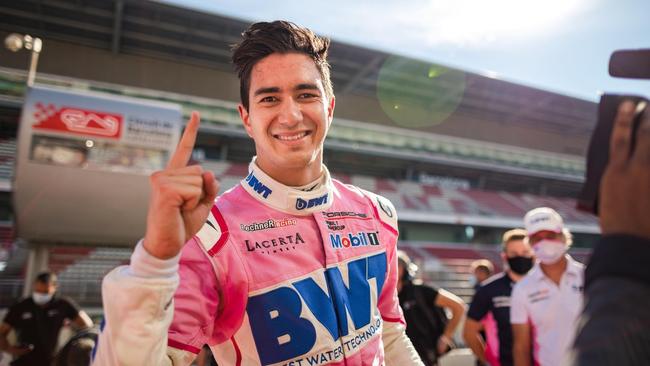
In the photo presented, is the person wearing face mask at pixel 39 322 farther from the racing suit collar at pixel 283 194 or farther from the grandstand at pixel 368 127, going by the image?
the grandstand at pixel 368 127

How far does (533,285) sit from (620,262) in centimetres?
295

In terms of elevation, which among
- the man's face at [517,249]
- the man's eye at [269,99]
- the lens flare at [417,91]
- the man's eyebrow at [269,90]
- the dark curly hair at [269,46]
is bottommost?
the man's face at [517,249]

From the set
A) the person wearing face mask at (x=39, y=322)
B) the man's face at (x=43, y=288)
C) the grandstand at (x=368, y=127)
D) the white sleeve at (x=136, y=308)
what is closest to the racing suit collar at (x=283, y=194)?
the white sleeve at (x=136, y=308)

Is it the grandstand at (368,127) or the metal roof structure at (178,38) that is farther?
the grandstand at (368,127)

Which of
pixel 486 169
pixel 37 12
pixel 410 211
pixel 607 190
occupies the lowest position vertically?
pixel 410 211

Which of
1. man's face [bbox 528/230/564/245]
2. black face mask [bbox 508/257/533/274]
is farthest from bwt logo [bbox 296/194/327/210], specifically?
black face mask [bbox 508/257/533/274]

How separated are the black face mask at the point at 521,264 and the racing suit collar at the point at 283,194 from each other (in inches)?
125

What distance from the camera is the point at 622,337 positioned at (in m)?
0.60

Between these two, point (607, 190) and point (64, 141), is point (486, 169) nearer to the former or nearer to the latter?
point (64, 141)

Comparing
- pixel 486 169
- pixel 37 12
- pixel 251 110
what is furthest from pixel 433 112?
pixel 251 110

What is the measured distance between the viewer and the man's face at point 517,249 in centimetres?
423

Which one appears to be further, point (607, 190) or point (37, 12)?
point (37, 12)

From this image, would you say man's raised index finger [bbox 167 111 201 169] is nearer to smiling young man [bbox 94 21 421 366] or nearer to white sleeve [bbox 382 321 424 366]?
smiling young man [bbox 94 21 421 366]

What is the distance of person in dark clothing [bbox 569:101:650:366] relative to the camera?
A: 60 cm
